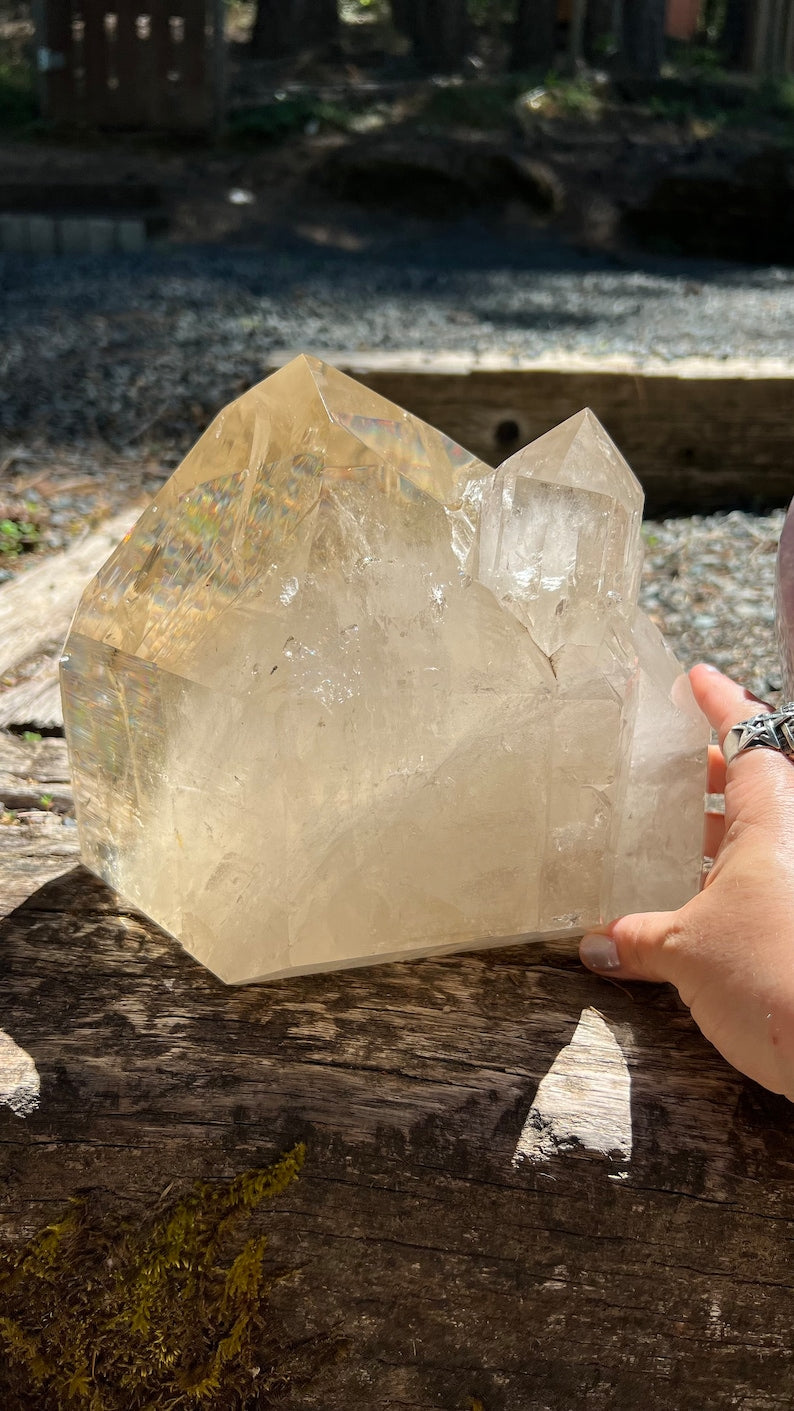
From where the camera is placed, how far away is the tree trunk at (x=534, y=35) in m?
14.2

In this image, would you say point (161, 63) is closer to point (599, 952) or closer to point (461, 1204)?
point (599, 952)

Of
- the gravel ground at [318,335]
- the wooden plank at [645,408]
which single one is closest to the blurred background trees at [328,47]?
the gravel ground at [318,335]

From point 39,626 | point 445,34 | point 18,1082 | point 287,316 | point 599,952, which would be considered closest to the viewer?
point 18,1082

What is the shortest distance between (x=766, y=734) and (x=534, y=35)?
50.7 feet

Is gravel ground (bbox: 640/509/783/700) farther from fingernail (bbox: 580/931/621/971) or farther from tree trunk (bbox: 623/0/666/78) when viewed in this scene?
tree trunk (bbox: 623/0/666/78)

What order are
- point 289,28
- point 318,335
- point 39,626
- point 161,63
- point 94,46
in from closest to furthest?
point 39,626 < point 318,335 < point 94,46 < point 161,63 < point 289,28

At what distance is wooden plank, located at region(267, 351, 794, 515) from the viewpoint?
3.83 m

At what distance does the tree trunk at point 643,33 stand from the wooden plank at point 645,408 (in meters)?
12.0

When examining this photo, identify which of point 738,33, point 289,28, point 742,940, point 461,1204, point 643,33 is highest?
point 738,33

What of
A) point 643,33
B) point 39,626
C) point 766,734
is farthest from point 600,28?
point 766,734

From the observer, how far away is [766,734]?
1283 mm

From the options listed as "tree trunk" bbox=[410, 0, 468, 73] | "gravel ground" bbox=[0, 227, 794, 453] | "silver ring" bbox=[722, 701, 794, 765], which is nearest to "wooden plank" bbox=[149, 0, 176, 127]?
"gravel ground" bbox=[0, 227, 794, 453]

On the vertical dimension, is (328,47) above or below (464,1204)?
above

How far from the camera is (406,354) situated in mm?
4133
